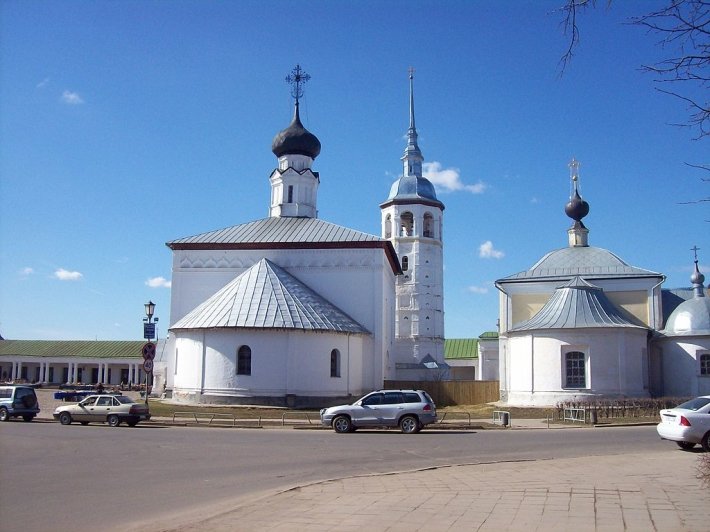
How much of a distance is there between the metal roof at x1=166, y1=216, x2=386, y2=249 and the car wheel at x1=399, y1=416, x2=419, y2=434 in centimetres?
1910

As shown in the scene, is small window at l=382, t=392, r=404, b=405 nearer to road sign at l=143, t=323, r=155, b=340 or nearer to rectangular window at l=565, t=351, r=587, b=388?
road sign at l=143, t=323, r=155, b=340

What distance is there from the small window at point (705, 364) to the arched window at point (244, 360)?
25.2 metres

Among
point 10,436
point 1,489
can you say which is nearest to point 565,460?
point 1,489

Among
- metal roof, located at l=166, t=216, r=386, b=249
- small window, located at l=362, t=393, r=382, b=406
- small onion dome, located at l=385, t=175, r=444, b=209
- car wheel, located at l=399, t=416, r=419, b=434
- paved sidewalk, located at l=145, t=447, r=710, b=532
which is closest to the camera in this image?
paved sidewalk, located at l=145, t=447, r=710, b=532

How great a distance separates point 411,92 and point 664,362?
49911 mm

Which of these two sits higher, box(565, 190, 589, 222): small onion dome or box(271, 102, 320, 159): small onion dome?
box(271, 102, 320, 159): small onion dome

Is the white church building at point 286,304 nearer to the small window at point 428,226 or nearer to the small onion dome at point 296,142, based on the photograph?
the small onion dome at point 296,142

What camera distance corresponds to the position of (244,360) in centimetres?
3644

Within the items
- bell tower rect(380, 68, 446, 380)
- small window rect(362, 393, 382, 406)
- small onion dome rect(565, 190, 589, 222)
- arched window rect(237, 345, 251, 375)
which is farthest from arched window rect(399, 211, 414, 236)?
small window rect(362, 393, 382, 406)

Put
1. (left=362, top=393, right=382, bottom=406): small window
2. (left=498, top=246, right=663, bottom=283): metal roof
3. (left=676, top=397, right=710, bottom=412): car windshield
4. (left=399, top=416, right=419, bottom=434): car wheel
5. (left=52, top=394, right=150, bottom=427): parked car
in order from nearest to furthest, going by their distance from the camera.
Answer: (left=676, top=397, right=710, bottom=412): car windshield
(left=399, top=416, right=419, bottom=434): car wheel
(left=362, top=393, right=382, bottom=406): small window
(left=52, top=394, right=150, bottom=427): parked car
(left=498, top=246, right=663, bottom=283): metal roof

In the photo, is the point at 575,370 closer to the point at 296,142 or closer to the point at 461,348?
the point at 296,142

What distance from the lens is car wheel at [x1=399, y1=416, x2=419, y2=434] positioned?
23875mm

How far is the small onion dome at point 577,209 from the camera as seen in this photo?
52031mm

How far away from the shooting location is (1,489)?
11.8 metres
